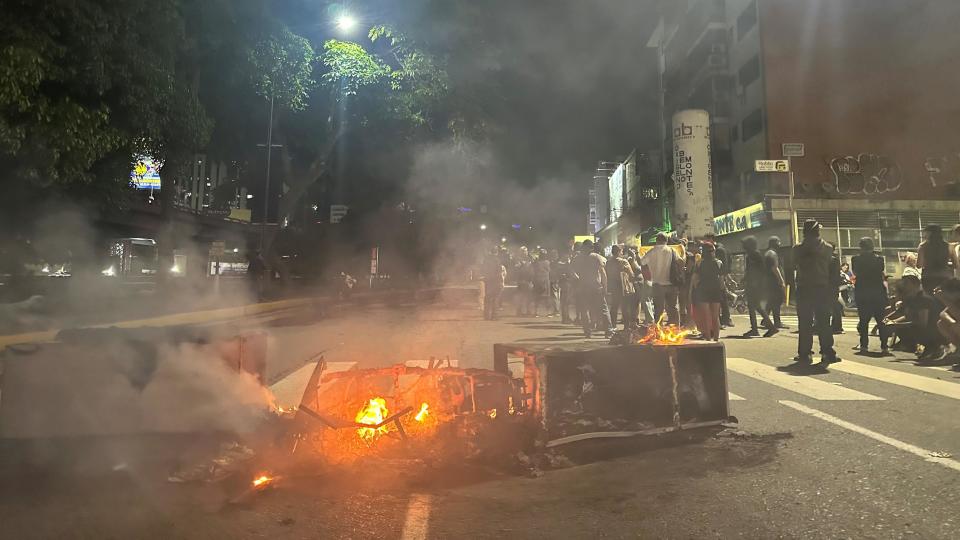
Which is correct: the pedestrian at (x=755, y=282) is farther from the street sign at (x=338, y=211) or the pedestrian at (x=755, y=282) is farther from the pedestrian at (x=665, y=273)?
the street sign at (x=338, y=211)

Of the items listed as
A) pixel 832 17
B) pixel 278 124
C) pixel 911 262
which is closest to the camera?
pixel 911 262

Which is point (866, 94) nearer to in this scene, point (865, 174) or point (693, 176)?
point (865, 174)

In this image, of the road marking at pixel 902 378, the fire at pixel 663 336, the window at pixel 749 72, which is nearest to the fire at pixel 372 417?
the fire at pixel 663 336

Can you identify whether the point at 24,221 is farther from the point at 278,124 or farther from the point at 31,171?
the point at 278,124

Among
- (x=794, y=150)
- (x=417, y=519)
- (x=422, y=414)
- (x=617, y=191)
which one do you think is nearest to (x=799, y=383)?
(x=422, y=414)

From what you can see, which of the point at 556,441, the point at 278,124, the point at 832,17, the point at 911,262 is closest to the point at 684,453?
the point at 556,441

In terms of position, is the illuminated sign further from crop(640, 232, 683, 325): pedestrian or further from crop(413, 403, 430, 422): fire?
crop(413, 403, 430, 422): fire

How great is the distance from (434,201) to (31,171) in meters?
14.7

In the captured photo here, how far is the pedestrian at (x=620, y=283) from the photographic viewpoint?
799cm

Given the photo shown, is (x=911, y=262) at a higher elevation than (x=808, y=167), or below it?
below

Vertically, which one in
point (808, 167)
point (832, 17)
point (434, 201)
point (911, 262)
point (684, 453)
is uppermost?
point (832, 17)

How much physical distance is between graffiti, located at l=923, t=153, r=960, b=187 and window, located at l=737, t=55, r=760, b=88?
725 cm

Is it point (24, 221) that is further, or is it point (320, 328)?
point (320, 328)

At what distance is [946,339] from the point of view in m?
5.60
